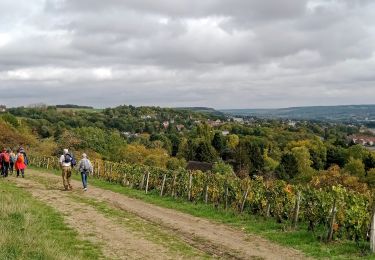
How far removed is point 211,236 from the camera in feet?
43.6

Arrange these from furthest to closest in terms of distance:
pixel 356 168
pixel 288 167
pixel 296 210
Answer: pixel 356 168 → pixel 288 167 → pixel 296 210

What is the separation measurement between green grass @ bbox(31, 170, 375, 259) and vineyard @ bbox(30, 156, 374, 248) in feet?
1.23

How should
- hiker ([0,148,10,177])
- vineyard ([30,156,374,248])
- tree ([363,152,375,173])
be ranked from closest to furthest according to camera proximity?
vineyard ([30,156,374,248]), hiker ([0,148,10,177]), tree ([363,152,375,173])

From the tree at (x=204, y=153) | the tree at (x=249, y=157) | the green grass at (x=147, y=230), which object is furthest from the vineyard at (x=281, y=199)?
the tree at (x=204, y=153)

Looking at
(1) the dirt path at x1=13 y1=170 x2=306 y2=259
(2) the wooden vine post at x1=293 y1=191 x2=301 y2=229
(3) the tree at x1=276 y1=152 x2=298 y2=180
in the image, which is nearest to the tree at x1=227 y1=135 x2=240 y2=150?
(3) the tree at x1=276 y1=152 x2=298 y2=180

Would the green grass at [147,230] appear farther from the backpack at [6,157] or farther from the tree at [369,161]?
the tree at [369,161]

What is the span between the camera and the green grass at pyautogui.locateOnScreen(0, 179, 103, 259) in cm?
933

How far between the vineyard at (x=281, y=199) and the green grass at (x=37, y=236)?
6772mm

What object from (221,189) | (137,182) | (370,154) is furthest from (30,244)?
(370,154)

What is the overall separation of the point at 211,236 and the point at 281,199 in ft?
12.4

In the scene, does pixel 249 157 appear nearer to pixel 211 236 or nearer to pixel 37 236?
pixel 211 236

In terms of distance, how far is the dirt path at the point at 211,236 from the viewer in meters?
11.5

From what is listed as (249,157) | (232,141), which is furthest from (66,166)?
(232,141)

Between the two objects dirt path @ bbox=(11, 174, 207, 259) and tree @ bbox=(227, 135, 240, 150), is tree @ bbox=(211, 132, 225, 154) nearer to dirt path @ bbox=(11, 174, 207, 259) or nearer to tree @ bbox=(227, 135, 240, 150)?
tree @ bbox=(227, 135, 240, 150)
